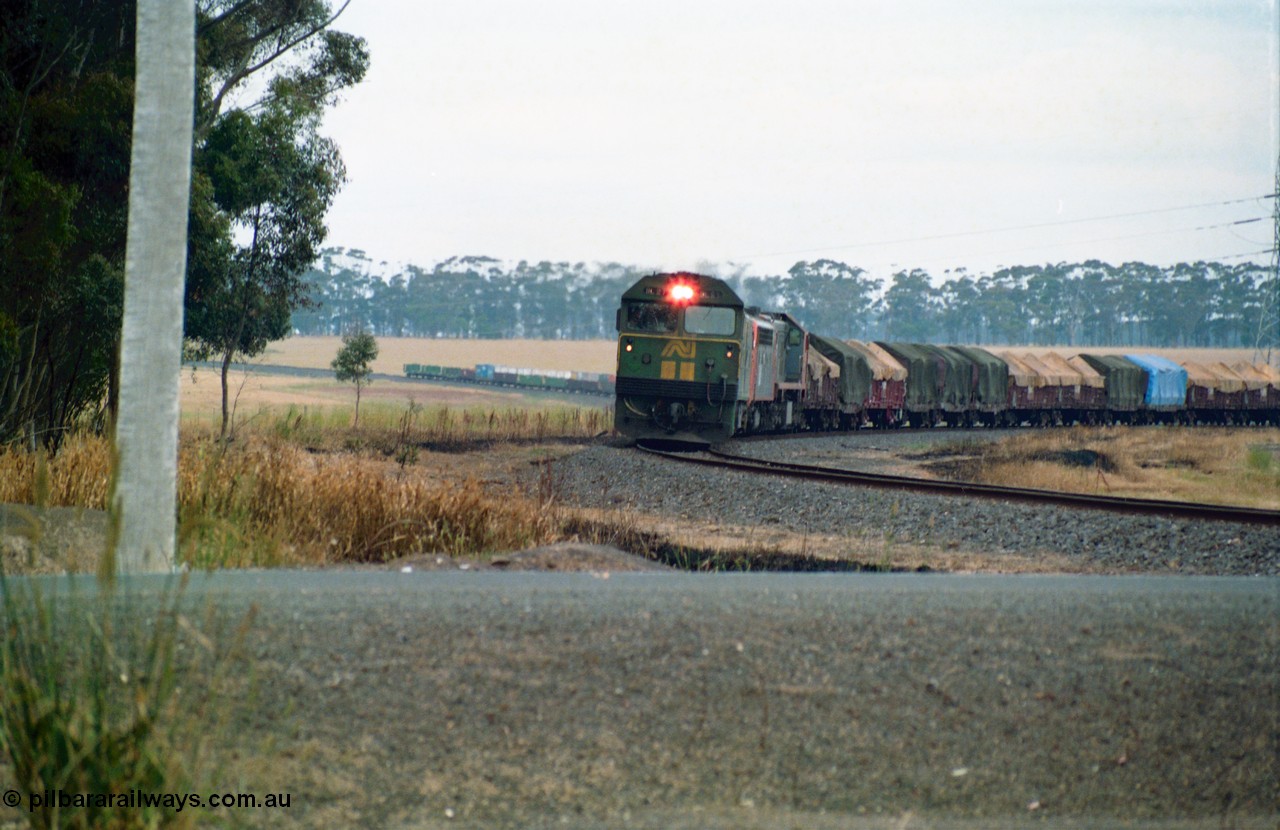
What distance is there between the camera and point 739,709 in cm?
480

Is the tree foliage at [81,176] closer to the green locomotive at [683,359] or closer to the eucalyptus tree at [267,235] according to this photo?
the eucalyptus tree at [267,235]

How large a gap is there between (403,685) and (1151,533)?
31.8 ft

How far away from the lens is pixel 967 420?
4778cm

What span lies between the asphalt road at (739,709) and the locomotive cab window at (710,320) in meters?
20.1

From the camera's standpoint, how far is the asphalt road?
4535mm

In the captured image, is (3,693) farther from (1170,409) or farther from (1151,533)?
(1170,409)

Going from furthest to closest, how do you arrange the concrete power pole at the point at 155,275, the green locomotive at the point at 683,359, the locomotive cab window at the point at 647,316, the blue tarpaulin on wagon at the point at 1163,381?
the blue tarpaulin on wagon at the point at 1163,381 < the locomotive cab window at the point at 647,316 < the green locomotive at the point at 683,359 < the concrete power pole at the point at 155,275

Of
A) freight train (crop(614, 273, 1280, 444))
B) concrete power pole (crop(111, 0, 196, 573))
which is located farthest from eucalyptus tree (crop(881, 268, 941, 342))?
concrete power pole (crop(111, 0, 196, 573))

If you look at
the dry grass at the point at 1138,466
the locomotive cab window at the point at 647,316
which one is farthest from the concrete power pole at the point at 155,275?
the locomotive cab window at the point at 647,316

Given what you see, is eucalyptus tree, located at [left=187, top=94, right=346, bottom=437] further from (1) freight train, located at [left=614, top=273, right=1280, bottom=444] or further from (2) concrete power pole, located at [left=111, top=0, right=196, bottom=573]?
(2) concrete power pole, located at [left=111, top=0, right=196, bottom=573]

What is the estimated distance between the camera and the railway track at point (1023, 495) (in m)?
13.1

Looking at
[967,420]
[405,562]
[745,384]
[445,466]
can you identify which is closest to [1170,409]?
[967,420]

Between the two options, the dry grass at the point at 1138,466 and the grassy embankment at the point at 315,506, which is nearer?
the grassy embankment at the point at 315,506

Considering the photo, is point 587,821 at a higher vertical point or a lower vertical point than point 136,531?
lower
